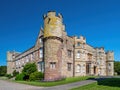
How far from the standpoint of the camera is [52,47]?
130ft

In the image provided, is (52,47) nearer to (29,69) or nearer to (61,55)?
(61,55)

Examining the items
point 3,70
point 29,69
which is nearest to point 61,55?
point 29,69

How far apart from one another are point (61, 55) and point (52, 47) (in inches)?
109

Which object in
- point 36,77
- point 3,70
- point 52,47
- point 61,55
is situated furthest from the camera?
point 3,70

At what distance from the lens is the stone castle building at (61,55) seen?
39.5 metres

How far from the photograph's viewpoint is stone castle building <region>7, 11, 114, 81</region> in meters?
39.5

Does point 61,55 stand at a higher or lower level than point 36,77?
higher

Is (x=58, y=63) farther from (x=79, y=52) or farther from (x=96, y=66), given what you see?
(x=96, y=66)

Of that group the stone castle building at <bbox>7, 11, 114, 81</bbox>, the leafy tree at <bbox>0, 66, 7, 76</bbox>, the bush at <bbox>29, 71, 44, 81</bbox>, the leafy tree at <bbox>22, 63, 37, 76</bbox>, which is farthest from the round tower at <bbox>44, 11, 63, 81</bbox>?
the leafy tree at <bbox>0, 66, 7, 76</bbox>

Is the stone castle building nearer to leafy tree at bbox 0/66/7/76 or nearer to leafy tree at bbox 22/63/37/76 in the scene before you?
leafy tree at bbox 22/63/37/76

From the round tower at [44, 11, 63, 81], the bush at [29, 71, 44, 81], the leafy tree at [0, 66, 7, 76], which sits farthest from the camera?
the leafy tree at [0, 66, 7, 76]

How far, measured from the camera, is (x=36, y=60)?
50156 millimetres

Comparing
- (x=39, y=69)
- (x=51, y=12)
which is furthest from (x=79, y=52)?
(x=51, y=12)

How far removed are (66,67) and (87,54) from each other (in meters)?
10.9
